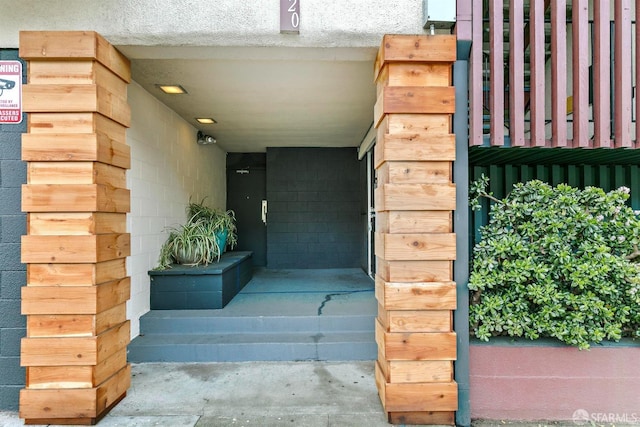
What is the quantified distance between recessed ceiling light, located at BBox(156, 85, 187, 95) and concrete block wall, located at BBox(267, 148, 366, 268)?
99.4 inches

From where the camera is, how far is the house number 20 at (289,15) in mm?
2082

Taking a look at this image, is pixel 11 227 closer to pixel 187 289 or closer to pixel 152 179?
pixel 152 179

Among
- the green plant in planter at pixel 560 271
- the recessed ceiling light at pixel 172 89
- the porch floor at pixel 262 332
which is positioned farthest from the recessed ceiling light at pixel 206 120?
the green plant in planter at pixel 560 271

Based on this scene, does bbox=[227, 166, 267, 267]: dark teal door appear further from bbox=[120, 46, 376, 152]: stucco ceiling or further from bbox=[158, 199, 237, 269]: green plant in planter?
bbox=[158, 199, 237, 269]: green plant in planter

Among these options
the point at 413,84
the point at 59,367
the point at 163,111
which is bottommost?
the point at 59,367

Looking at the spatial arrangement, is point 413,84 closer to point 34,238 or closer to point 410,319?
point 410,319

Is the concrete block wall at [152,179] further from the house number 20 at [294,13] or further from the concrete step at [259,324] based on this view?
the house number 20 at [294,13]

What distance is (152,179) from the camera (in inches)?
134

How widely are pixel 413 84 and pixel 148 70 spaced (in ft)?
6.87

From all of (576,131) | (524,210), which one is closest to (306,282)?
(524,210)

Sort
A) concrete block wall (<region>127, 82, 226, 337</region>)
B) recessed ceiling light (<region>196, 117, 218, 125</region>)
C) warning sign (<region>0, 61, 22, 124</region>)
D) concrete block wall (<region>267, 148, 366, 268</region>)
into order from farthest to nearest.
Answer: concrete block wall (<region>267, 148, 366, 268</region>) → recessed ceiling light (<region>196, 117, 218, 125</region>) → concrete block wall (<region>127, 82, 226, 337</region>) → warning sign (<region>0, 61, 22, 124</region>)

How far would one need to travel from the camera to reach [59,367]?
201 centimetres

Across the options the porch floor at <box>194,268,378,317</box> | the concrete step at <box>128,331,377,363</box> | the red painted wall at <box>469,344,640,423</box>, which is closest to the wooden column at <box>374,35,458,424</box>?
the red painted wall at <box>469,344,640,423</box>

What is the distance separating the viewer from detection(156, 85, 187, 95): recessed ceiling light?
3.09 metres
